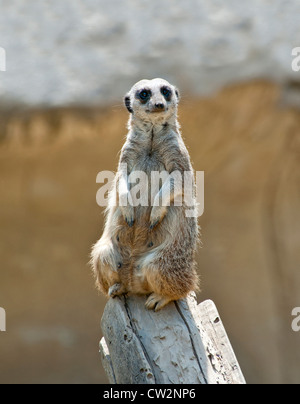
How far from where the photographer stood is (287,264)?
596cm

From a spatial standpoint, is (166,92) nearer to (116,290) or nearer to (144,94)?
(144,94)

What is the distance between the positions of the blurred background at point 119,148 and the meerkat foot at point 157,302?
Answer: 260 cm

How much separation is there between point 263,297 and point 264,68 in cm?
186

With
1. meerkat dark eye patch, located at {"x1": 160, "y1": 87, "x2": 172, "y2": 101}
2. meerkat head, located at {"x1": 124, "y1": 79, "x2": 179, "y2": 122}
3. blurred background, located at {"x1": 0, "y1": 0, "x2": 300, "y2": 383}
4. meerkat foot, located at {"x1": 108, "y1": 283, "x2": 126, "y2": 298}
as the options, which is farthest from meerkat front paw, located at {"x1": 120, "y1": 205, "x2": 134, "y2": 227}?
blurred background, located at {"x1": 0, "y1": 0, "x2": 300, "y2": 383}

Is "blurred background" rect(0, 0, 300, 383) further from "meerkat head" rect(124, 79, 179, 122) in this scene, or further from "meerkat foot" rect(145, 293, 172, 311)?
"meerkat foot" rect(145, 293, 172, 311)

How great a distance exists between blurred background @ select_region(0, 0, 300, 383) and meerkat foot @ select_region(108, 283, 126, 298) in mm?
2480

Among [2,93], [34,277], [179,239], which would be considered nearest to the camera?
[179,239]

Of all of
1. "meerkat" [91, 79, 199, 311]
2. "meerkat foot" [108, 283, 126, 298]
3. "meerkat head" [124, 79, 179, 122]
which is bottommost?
"meerkat foot" [108, 283, 126, 298]

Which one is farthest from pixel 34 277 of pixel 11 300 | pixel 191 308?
pixel 191 308

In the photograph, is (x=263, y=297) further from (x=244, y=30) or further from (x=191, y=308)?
(x=191, y=308)

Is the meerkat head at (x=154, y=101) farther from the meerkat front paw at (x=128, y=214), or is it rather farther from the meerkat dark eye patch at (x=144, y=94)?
the meerkat front paw at (x=128, y=214)

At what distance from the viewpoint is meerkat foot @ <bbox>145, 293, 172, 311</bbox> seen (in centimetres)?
319

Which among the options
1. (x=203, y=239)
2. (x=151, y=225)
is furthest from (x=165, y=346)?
(x=203, y=239)

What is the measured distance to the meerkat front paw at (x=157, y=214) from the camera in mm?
3234
